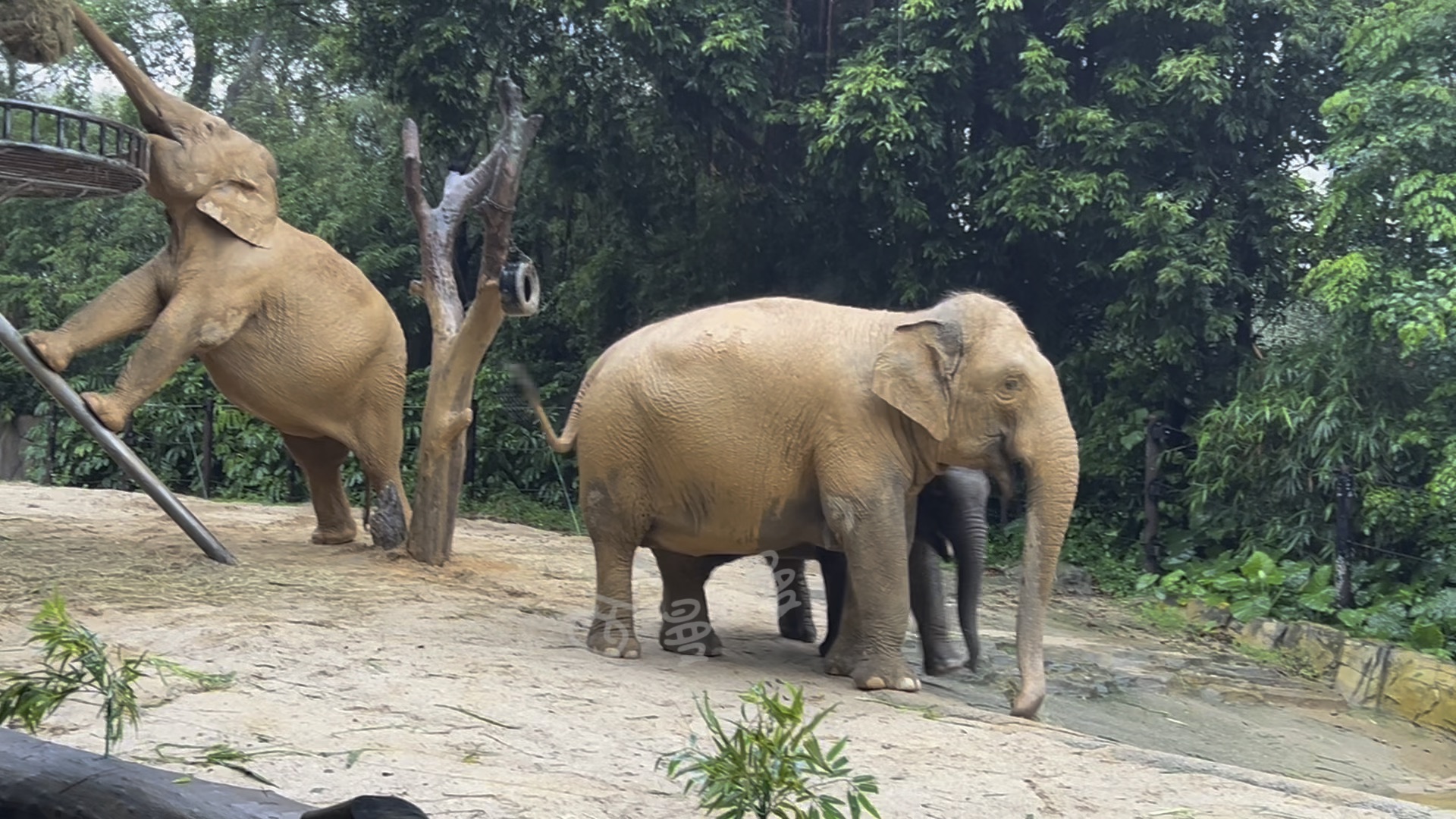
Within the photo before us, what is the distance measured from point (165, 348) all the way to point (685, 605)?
3.16 meters

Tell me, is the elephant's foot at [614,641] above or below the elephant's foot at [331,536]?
below

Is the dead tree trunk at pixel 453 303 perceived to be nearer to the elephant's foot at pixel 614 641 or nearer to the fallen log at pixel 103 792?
the elephant's foot at pixel 614 641

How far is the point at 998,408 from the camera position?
5.71 meters

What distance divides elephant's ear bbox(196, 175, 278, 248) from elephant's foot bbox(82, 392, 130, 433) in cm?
120

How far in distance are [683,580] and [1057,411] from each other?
2.00m

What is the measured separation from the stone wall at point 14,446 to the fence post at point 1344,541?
16.2 meters

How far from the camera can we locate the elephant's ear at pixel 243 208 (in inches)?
302

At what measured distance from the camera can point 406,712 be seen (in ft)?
15.1

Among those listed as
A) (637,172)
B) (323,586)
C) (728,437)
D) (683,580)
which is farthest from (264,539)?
(637,172)

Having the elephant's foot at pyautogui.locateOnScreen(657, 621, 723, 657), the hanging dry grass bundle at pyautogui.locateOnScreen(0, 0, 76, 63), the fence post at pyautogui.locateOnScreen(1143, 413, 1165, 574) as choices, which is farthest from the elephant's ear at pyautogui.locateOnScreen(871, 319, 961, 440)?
the fence post at pyautogui.locateOnScreen(1143, 413, 1165, 574)

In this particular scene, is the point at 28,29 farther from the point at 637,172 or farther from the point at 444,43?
the point at 637,172

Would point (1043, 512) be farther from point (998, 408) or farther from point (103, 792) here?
point (103, 792)

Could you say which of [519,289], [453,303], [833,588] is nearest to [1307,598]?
[833,588]

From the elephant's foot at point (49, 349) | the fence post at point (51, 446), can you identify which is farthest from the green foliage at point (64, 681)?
the fence post at point (51, 446)
